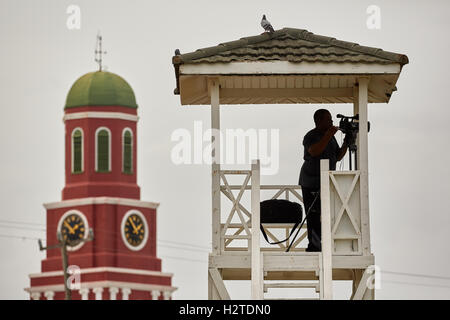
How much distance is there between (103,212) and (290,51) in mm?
133726

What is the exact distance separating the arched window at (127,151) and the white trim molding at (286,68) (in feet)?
448

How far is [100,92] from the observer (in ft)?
524

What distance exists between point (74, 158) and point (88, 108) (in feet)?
22.7

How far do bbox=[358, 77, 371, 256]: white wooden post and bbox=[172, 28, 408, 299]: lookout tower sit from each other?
0.5 inches

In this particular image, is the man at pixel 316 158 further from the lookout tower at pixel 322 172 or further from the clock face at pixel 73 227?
the clock face at pixel 73 227

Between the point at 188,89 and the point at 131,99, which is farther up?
the point at 131,99

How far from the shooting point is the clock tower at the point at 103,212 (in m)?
157

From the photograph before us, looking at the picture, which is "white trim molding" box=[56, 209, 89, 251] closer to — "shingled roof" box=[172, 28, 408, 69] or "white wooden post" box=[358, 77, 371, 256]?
"shingled roof" box=[172, 28, 408, 69]

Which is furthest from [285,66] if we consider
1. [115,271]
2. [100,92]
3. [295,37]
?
[100,92]

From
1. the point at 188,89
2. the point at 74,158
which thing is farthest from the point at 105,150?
the point at 188,89

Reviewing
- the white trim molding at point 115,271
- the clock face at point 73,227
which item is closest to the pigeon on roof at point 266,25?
the clock face at point 73,227

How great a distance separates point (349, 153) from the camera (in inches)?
1047
